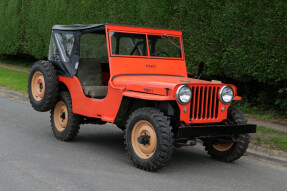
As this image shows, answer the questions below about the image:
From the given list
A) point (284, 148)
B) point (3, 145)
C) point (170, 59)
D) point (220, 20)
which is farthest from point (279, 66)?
point (3, 145)

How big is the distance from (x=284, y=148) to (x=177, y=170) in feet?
8.00

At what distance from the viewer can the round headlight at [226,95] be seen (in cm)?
631

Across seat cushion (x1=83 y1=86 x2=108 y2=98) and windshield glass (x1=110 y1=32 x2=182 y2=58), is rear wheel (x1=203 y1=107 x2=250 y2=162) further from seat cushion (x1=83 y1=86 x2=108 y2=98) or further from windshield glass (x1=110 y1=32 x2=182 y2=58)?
seat cushion (x1=83 y1=86 x2=108 y2=98)

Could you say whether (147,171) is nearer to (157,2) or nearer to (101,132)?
(101,132)

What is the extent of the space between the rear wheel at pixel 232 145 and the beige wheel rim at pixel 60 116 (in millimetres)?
2563

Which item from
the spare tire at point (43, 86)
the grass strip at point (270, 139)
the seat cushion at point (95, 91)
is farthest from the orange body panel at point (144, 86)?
the grass strip at point (270, 139)

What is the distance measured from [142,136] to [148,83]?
75 centimetres

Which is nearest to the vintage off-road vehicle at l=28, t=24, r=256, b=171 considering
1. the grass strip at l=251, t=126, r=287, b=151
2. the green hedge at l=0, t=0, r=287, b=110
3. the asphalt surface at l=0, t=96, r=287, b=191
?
the asphalt surface at l=0, t=96, r=287, b=191

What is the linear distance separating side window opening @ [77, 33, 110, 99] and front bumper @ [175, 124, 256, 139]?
237cm

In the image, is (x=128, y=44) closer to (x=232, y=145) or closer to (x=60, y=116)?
(x=60, y=116)

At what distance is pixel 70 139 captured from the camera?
7758 millimetres

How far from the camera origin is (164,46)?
24.6ft

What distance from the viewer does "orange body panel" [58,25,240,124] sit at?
6.06 meters

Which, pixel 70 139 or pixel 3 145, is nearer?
pixel 3 145
